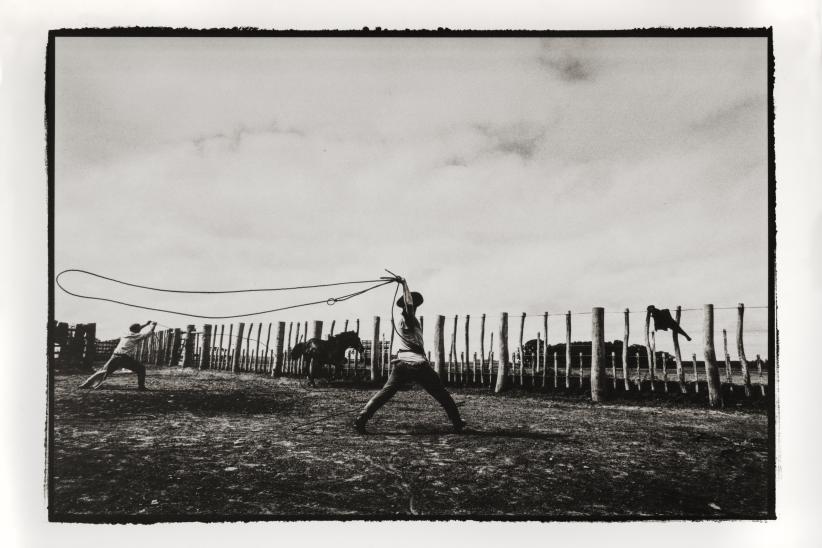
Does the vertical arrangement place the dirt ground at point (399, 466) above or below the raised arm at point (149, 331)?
below

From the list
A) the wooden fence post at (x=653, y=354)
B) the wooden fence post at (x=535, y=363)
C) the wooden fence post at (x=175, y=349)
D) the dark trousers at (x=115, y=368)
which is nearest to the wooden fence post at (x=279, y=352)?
the wooden fence post at (x=175, y=349)

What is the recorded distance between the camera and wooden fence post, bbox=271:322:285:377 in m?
5.16

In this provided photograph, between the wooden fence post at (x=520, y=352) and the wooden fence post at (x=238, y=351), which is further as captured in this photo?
the wooden fence post at (x=238, y=351)

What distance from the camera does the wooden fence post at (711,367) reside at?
4.17 metres

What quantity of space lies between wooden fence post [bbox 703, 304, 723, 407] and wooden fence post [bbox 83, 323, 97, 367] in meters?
4.80

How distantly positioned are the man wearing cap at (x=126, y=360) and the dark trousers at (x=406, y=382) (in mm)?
1736

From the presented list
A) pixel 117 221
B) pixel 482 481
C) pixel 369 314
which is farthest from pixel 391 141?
pixel 482 481

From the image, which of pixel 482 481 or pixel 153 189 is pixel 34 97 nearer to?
pixel 153 189

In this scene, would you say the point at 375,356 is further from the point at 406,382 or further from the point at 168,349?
the point at 168,349

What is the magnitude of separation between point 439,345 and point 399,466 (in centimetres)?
185

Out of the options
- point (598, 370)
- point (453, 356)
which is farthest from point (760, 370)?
point (453, 356)

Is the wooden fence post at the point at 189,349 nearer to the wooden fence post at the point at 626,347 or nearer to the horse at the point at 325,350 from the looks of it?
the horse at the point at 325,350

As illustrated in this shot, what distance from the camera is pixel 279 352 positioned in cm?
555

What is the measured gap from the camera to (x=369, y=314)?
12.7ft
